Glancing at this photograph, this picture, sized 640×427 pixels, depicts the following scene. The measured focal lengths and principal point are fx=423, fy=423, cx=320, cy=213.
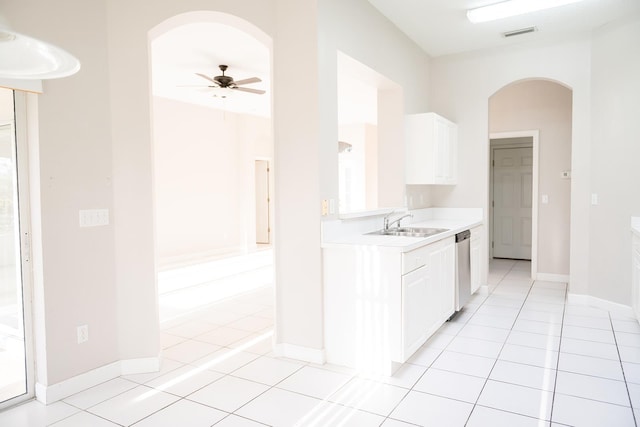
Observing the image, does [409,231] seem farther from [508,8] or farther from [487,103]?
[508,8]

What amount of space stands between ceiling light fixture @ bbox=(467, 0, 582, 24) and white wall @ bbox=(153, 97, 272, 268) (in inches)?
194

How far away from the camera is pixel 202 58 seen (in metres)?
5.31

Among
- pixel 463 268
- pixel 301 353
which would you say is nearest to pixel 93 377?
pixel 301 353

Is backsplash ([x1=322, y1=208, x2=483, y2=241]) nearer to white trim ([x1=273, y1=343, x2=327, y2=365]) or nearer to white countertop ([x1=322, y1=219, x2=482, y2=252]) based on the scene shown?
white countertop ([x1=322, y1=219, x2=482, y2=252])

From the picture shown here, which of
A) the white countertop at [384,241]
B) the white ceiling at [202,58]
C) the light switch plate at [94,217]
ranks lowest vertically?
the white countertop at [384,241]

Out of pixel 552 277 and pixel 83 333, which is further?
pixel 552 277

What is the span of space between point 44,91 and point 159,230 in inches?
198

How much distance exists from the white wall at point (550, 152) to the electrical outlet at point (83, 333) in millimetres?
5476

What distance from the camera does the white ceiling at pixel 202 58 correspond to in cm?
449

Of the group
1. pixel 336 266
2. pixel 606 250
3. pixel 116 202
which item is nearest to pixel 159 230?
pixel 116 202

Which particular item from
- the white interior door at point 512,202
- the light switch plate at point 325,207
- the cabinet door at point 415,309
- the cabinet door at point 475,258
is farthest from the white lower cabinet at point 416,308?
the white interior door at point 512,202

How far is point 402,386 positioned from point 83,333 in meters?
2.14

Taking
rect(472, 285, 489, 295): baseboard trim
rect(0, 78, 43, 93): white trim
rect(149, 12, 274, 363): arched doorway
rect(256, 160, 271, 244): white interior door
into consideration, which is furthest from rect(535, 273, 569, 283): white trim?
rect(256, 160, 271, 244): white interior door

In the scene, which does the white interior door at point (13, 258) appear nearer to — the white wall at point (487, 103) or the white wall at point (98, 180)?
the white wall at point (98, 180)
